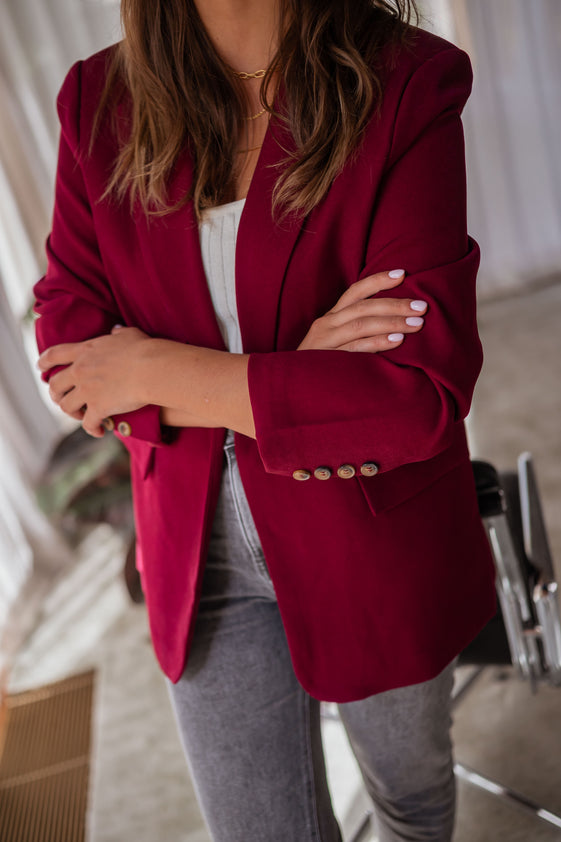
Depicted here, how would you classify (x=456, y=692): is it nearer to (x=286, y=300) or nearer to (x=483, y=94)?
(x=286, y=300)

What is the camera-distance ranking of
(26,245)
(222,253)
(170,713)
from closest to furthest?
(222,253) < (170,713) < (26,245)

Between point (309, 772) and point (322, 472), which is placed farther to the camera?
point (309, 772)

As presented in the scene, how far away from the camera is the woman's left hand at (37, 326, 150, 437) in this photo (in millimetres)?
1072

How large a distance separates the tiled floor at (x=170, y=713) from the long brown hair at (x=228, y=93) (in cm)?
155

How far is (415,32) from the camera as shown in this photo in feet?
3.34

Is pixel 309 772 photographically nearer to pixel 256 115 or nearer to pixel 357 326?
pixel 357 326

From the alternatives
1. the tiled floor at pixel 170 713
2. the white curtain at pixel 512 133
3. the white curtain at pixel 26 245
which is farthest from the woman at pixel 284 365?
the white curtain at pixel 512 133

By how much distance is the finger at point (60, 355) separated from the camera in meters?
1.15

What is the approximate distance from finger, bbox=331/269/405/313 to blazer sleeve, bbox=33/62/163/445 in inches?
14.2

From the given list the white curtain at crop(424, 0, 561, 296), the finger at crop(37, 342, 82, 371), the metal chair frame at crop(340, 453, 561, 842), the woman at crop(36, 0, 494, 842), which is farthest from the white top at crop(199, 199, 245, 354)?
the white curtain at crop(424, 0, 561, 296)

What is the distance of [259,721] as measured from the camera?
1129 millimetres

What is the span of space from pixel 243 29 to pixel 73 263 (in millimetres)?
403

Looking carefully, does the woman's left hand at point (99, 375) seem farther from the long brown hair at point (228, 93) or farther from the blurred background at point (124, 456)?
the blurred background at point (124, 456)

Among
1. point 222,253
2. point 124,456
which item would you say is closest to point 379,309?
point 222,253
